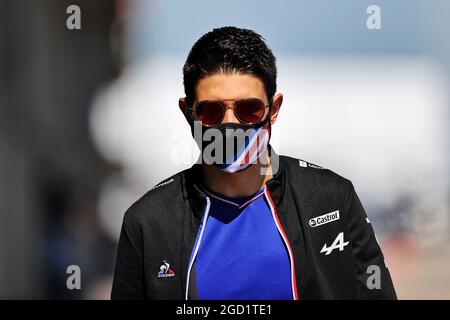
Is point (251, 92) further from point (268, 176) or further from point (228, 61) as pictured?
point (268, 176)

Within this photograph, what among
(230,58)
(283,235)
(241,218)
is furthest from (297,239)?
(230,58)

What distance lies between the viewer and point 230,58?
345 centimetres

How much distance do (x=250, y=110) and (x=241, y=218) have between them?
0.57 metres

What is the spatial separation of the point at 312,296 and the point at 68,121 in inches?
285

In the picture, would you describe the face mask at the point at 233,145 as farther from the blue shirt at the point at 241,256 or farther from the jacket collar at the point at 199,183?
the blue shirt at the point at 241,256

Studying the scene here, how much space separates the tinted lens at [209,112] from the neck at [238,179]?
30 cm

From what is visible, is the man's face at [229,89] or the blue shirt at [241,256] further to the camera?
the man's face at [229,89]

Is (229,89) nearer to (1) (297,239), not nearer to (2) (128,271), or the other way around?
(1) (297,239)

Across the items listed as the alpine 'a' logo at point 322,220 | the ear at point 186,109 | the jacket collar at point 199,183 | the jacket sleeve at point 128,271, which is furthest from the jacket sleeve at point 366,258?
the jacket sleeve at point 128,271

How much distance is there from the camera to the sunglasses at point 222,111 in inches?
132
